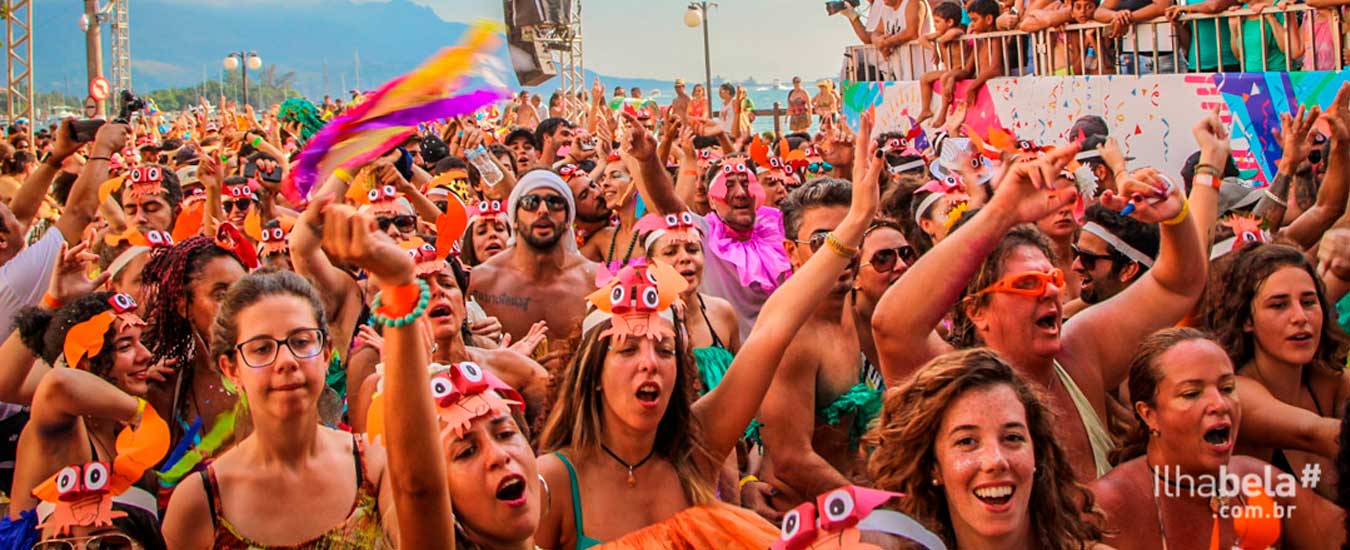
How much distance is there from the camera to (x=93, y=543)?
3461 mm

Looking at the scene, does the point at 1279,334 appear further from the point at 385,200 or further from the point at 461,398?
the point at 385,200

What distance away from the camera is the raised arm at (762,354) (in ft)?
13.0

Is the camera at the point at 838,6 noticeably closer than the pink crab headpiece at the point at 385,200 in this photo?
No

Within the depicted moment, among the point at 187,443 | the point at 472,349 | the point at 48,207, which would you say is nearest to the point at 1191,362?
the point at 472,349

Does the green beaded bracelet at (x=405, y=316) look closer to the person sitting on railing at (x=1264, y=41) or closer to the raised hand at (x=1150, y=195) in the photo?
the raised hand at (x=1150, y=195)

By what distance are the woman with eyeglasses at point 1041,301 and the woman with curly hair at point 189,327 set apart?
2388 mm

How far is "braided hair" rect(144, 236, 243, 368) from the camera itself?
4.96 meters

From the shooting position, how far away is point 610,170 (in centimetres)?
934

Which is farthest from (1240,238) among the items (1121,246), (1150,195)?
(1150,195)

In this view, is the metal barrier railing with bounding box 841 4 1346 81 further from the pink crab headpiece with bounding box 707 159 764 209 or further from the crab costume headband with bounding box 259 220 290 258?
the crab costume headband with bounding box 259 220 290 258

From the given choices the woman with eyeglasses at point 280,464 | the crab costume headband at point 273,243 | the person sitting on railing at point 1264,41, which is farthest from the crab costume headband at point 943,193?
the person sitting on railing at point 1264,41

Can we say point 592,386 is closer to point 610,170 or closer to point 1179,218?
point 1179,218

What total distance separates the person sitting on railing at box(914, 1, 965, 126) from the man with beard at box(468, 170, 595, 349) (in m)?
7.32

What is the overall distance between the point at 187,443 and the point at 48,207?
6.38 metres
